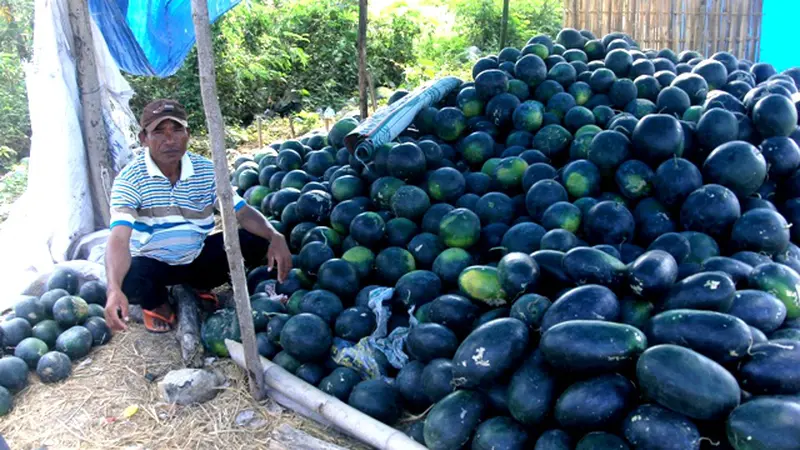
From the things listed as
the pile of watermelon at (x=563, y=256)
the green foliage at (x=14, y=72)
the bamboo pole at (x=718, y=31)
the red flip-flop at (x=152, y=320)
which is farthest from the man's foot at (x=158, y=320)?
the bamboo pole at (x=718, y=31)

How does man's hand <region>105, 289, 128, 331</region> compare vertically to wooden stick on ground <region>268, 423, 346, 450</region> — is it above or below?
above

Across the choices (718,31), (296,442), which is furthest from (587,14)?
(296,442)

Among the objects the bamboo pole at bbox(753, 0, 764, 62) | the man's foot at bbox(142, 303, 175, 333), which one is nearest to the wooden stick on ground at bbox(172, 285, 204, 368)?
the man's foot at bbox(142, 303, 175, 333)

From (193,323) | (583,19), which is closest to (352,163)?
(193,323)

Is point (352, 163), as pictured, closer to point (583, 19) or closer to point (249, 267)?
point (249, 267)

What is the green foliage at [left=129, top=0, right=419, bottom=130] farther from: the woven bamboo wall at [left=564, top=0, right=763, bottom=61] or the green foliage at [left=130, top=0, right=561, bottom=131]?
the woven bamboo wall at [left=564, top=0, right=763, bottom=61]

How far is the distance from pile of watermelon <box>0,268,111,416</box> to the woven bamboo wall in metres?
8.26

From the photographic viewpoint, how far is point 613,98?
501 cm

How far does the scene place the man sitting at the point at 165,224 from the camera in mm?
3725

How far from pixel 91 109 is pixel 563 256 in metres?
4.08

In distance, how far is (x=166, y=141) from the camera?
3818 millimetres

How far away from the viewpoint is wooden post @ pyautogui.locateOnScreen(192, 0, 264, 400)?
273cm

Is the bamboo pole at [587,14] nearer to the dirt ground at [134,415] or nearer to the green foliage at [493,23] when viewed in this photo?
the green foliage at [493,23]

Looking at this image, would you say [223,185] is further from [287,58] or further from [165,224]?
[287,58]
